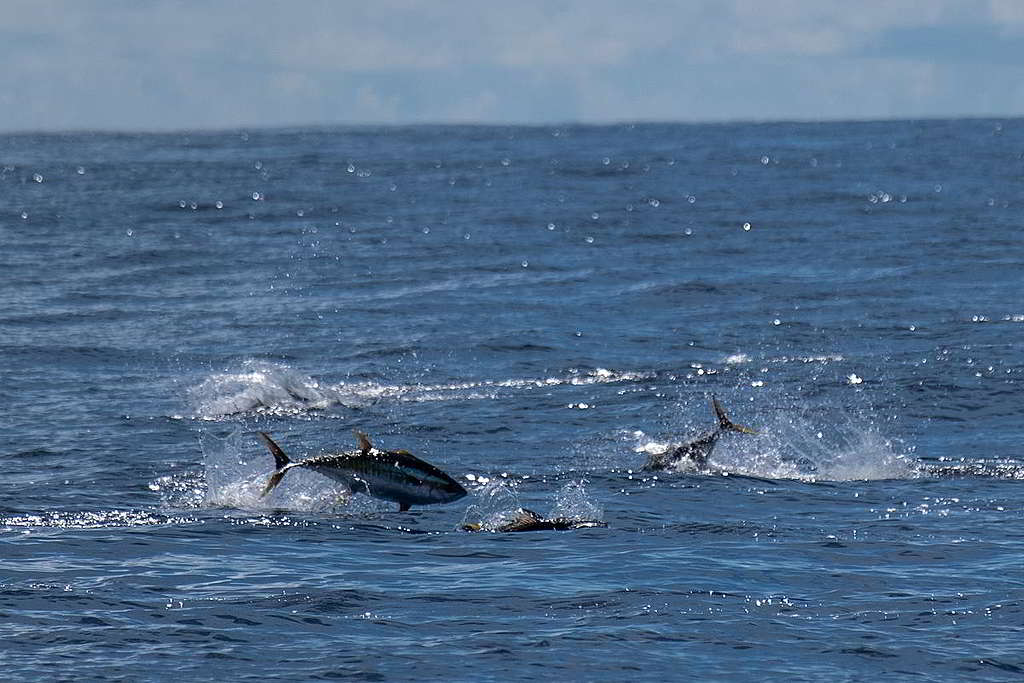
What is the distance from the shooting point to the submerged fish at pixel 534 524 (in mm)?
20391

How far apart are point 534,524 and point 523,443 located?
21.0ft

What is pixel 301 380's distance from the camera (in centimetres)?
3284

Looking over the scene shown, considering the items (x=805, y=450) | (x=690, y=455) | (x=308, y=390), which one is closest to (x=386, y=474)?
(x=690, y=455)

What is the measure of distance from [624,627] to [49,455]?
1273 centimetres

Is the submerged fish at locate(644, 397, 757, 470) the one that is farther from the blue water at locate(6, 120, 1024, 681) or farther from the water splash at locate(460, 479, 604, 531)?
the water splash at locate(460, 479, 604, 531)

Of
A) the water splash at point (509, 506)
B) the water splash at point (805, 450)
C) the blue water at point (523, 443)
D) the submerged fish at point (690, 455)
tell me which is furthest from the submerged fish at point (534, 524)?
the water splash at point (805, 450)

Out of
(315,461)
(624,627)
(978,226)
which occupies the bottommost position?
(624,627)

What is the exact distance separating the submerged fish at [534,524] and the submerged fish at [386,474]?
0.81m

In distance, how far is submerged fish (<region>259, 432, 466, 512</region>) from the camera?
19.7m

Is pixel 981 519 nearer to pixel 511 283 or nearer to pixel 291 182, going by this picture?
pixel 511 283

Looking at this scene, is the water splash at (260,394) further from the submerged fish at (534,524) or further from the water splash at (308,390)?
the submerged fish at (534,524)

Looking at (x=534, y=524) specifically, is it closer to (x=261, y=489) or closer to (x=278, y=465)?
(x=278, y=465)

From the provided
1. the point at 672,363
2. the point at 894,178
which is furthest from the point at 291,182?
the point at 672,363

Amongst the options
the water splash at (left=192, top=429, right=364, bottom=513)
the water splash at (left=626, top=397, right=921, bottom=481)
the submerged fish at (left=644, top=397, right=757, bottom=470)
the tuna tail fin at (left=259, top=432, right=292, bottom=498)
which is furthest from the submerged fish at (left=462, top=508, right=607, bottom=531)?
the water splash at (left=626, top=397, right=921, bottom=481)
